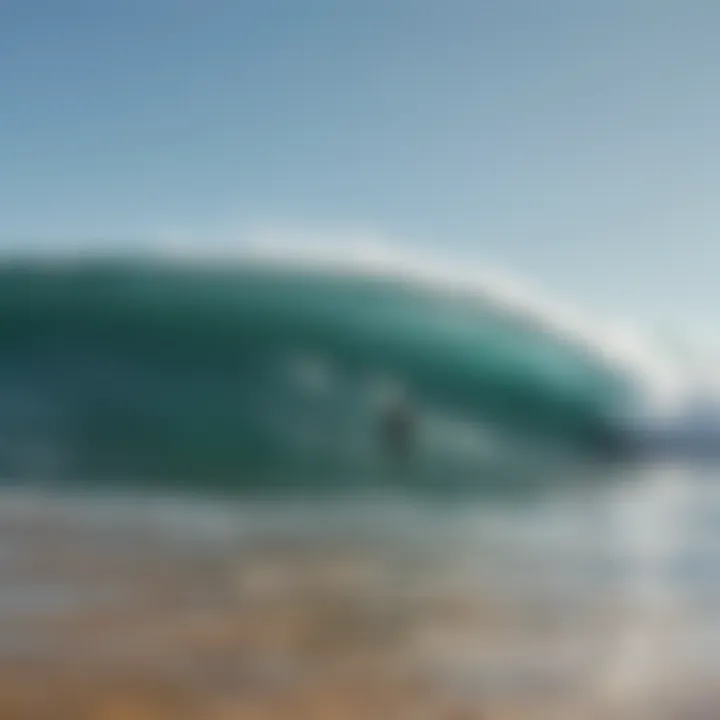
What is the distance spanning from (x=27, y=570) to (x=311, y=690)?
4.11ft

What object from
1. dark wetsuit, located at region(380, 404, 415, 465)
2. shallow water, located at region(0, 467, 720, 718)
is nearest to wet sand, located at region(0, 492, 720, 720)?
shallow water, located at region(0, 467, 720, 718)

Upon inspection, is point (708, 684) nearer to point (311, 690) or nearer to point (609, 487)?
point (311, 690)

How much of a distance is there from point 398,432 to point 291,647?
2.48 meters

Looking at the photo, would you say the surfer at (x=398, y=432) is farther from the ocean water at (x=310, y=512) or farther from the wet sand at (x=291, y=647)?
the wet sand at (x=291, y=647)

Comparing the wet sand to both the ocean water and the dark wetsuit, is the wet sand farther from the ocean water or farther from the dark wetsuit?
the dark wetsuit

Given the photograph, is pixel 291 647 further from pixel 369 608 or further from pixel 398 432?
pixel 398 432

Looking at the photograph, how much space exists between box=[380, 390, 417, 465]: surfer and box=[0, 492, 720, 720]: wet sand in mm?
1485

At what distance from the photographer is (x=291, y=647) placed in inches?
80.0

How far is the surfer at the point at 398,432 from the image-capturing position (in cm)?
437

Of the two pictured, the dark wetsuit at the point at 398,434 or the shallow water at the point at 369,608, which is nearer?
the shallow water at the point at 369,608

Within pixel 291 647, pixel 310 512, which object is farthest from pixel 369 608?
pixel 310 512

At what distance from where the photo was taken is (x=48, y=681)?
180cm

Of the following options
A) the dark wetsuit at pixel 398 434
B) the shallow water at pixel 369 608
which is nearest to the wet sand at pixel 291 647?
the shallow water at pixel 369 608

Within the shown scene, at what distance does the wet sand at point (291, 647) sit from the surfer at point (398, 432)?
1.48 m
